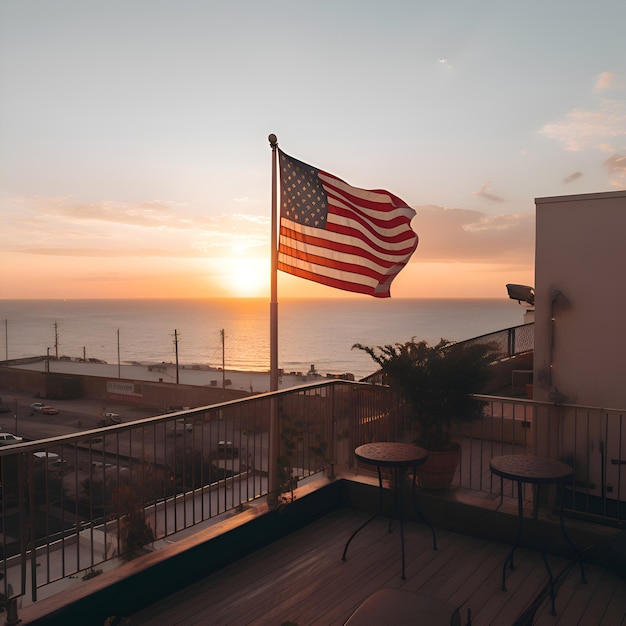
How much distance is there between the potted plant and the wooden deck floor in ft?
2.19

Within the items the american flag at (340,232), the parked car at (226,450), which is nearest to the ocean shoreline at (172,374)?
the parked car at (226,450)

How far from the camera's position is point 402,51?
10594 mm

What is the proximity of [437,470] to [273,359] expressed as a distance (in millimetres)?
1960

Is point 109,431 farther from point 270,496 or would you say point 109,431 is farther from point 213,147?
point 213,147

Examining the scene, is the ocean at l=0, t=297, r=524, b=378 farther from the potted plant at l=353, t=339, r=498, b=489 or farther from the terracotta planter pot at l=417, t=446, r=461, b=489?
the terracotta planter pot at l=417, t=446, r=461, b=489

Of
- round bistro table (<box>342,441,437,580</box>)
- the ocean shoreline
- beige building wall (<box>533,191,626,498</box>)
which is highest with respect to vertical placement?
beige building wall (<box>533,191,626,498</box>)

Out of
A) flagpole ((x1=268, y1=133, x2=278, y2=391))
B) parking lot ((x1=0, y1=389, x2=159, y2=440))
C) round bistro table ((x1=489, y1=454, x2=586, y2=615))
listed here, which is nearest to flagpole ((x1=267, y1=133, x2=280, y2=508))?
flagpole ((x1=268, y1=133, x2=278, y2=391))

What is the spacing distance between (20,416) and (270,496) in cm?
5154

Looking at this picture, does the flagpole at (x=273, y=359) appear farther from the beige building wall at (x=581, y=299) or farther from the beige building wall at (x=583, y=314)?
the beige building wall at (x=581, y=299)

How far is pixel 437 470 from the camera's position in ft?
16.9

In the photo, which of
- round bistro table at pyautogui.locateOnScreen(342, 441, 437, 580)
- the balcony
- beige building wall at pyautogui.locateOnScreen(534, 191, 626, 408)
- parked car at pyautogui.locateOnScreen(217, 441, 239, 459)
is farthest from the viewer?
beige building wall at pyautogui.locateOnScreen(534, 191, 626, 408)

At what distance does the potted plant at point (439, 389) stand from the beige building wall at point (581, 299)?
1.86 metres

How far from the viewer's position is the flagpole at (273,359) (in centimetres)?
498

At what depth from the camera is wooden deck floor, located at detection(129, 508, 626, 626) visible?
3.49m
